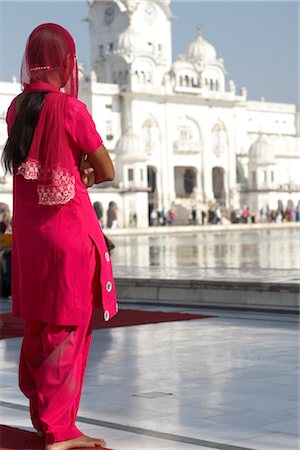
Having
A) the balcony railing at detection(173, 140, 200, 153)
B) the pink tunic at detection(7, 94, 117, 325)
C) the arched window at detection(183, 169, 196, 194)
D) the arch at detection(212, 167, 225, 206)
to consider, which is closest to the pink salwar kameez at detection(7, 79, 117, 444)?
the pink tunic at detection(7, 94, 117, 325)

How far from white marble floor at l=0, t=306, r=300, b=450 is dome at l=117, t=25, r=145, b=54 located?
5157 centimetres

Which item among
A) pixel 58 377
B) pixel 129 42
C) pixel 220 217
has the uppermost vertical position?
pixel 129 42

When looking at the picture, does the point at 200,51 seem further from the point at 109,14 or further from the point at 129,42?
the point at 129,42

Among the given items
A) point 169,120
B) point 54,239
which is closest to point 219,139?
point 169,120

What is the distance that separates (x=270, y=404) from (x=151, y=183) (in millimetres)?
54076

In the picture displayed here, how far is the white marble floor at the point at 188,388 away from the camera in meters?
3.66

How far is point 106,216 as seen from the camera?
→ 50094 millimetres

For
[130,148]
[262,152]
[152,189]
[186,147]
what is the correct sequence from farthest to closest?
[262,152]
[186,147]
[152,189]
[130,148]

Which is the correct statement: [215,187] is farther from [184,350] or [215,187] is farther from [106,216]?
[184,350]

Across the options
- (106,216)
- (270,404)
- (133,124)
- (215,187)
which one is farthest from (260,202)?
(270,404)

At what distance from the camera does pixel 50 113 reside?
3467mm

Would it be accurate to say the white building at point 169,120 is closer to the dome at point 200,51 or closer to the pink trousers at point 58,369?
the dome at point 200,51

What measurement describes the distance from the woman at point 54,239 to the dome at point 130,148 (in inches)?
1913

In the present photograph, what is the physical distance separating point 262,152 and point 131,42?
10.2 metres
